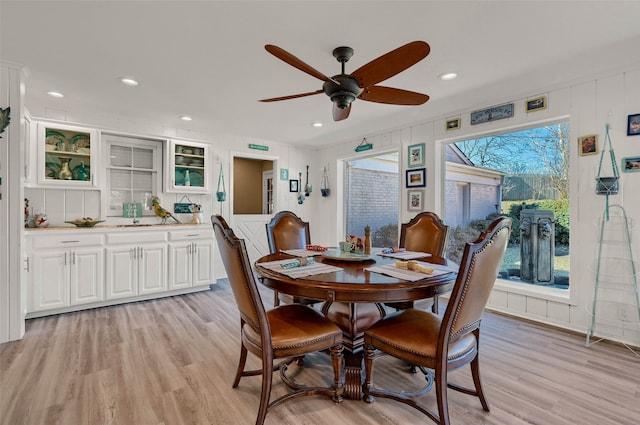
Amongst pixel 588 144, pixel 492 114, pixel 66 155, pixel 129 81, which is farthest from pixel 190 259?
pixel 588 144

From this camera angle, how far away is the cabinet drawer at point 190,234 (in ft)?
13.1

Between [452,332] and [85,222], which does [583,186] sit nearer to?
[452,332]

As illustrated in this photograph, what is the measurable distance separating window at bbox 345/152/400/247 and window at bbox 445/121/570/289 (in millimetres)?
985

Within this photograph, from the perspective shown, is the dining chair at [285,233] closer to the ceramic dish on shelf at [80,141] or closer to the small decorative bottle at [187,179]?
the small decorative bottle at [187,179]

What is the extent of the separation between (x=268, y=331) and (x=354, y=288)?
1.63 ft

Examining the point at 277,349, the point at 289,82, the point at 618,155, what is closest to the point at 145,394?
the point at 277,349

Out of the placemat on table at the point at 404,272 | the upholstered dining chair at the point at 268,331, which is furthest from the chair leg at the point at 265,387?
the placemat on table at the point at 404,272

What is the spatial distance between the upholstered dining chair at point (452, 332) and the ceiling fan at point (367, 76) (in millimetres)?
979

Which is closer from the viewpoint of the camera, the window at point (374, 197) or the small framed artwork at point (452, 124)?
the small framed artwork at point (452, 124)

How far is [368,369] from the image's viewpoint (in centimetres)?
177

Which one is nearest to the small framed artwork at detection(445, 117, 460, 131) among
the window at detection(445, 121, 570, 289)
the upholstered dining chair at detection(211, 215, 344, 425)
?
the window at detection(445, 121, 570, 289)

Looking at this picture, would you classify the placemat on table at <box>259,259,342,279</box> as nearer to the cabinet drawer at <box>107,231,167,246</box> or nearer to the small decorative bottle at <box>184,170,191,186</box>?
the cabinet drawer at <box>107,231,167,246</box>

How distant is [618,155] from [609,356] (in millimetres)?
1646

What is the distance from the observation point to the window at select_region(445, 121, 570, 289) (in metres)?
3.10
